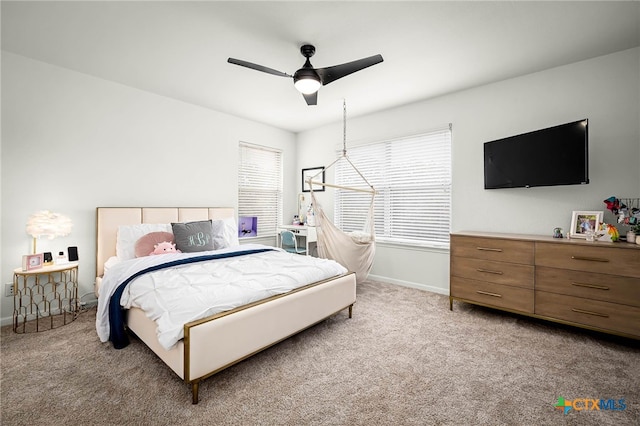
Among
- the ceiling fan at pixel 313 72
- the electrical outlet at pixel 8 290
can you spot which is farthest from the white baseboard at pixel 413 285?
the electrical outlet at pixel 8 290

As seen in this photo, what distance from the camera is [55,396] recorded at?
165 centimetres

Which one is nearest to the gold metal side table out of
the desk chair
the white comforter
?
the white comforter

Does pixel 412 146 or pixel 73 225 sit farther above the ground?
pixel 412 146

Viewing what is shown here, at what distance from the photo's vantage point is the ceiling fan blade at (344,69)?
2029mm

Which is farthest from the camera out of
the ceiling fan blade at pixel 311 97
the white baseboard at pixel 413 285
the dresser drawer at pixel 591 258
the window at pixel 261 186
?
the window at pixel 261 186

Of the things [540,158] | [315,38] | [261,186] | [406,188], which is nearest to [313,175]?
[261,186]

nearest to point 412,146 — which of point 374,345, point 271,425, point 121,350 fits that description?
point 374,345

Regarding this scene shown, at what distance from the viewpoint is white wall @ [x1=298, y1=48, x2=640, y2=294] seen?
2.54 metres

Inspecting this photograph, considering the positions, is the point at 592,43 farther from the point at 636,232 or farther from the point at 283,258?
the point at 283,258

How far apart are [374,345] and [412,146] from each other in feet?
9.02

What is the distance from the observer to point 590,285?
2.29 metres

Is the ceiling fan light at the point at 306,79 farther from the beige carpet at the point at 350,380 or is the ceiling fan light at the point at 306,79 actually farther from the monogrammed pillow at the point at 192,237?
the beige carpet at the point at 350,380

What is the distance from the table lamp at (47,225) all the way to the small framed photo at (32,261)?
0.62 feet

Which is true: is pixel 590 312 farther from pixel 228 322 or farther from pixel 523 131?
pixel 228 322
